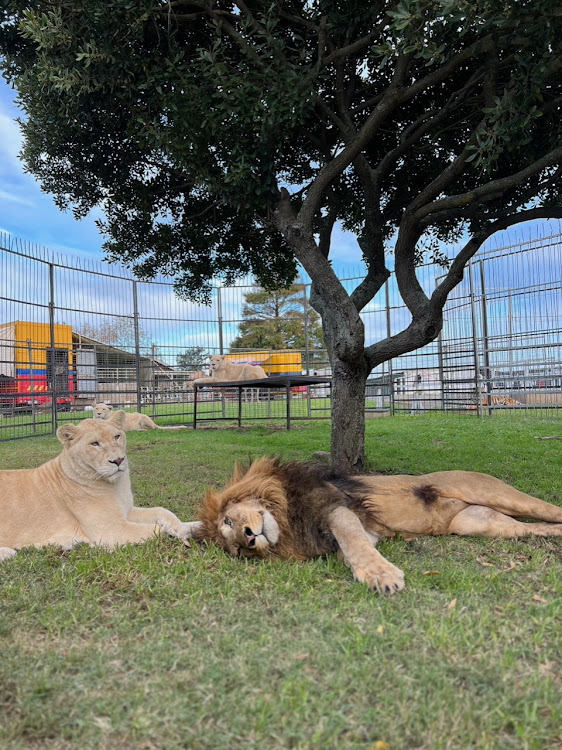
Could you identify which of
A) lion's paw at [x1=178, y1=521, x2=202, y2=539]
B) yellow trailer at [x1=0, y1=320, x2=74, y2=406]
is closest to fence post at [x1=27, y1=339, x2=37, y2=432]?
yellow trailer at [x1=0, y1=320, x2=74, y2=406]

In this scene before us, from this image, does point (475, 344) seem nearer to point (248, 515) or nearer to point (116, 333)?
point (116, 333)

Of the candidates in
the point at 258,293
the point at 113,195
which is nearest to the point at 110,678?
the point at 113,195

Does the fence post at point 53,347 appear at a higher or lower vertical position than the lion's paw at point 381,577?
higher

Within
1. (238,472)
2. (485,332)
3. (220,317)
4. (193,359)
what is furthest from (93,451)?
(220,317)

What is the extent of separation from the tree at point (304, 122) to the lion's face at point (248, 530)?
3140 millimetres

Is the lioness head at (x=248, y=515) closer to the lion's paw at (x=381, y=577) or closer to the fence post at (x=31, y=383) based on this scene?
the lion's paw at (x=381, y=577)

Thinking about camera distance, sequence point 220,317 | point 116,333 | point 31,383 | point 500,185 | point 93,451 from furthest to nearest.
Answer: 1. point 220,317
2. point 116,333
3. point 31,383
4. point 500,185
5. point 93,451

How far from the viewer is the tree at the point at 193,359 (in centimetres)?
1706

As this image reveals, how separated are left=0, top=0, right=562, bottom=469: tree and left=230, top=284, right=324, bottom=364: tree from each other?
994cm

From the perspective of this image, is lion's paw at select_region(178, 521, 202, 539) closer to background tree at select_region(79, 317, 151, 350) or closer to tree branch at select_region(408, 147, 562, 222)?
tree branch at select_region(408, 147, 562, 222)

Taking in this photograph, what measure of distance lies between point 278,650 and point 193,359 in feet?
51.3

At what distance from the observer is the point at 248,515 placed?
299 centimetres

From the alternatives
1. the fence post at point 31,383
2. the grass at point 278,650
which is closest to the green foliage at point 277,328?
the fence post at point 31,383

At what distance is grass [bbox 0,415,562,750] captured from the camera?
1593 mm
